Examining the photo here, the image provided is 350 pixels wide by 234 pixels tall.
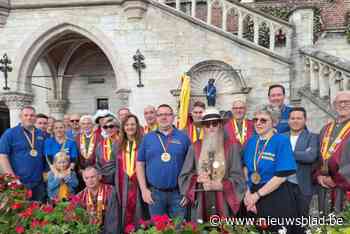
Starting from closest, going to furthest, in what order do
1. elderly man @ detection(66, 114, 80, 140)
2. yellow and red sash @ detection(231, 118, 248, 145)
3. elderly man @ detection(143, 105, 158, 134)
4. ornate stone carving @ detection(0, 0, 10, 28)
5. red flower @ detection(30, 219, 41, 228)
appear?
red flower @ detection(30, 219, 41, 228) < yellow and red sash @ detection(231, 118, 248, 145) < elderly man @ detection(143, 105, 158, 134) < elderly man @ detection(66, 114, 80, 140) < ornate stone carving @ detection(0, 0, 10, 28)

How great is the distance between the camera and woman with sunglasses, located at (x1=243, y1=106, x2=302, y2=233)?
3943 millimetres

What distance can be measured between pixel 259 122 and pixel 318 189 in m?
1.39

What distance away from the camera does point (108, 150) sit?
17.4 feet

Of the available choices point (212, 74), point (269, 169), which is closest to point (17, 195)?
point (269, 169)

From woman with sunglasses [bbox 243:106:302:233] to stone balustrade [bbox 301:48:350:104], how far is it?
13.4ft

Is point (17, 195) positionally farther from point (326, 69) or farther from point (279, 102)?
point (326, 69)

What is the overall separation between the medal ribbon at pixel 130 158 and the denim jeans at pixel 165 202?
429mm

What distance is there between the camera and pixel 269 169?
3990 millimetres

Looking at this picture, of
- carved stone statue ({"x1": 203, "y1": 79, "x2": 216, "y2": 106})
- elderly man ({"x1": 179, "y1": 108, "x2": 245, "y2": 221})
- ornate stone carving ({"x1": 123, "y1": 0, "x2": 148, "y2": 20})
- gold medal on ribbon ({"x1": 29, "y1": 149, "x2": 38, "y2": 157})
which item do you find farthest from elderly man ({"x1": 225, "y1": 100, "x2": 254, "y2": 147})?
ornate stone carving ({"x1": 123, "y1": 0, "x2": 148, "y2": 20})

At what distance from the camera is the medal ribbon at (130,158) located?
487cm

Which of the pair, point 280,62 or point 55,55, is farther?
point 55,55

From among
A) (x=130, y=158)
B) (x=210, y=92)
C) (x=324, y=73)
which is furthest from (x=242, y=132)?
(x=210, y=92)

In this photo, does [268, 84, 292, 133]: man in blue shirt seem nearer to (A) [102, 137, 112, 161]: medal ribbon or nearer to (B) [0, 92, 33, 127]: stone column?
(A) [102, 137, 112, 161]: medal ribbon

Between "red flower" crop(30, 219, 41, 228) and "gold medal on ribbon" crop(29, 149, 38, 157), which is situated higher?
"gold medal on ribbon" crop(29, 149, 38, 157)
